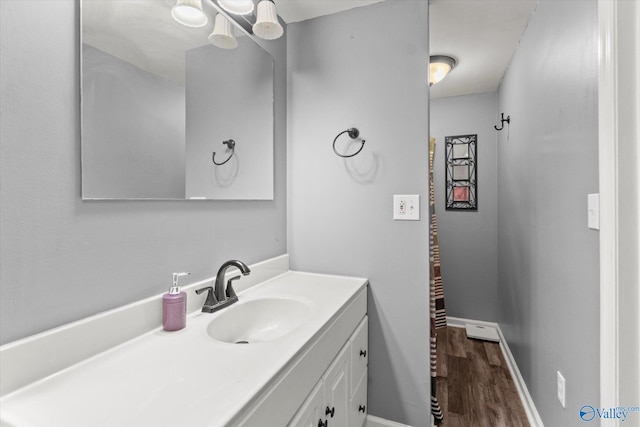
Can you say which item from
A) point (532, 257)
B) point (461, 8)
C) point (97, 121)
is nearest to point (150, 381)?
point (97, 121)

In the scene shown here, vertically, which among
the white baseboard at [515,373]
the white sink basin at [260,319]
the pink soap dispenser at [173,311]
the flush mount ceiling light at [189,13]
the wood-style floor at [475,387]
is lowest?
the wood-style floor at [475,387]

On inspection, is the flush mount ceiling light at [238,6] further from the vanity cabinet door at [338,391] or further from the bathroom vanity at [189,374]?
the vanity cabinet door at [338,391]

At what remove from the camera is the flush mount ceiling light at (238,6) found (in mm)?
1314

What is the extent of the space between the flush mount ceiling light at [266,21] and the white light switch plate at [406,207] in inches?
40.2

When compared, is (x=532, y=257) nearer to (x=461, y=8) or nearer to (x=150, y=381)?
(x=461, y=8)

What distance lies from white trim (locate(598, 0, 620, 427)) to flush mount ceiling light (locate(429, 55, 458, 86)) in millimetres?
1455

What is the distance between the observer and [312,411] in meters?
0.95

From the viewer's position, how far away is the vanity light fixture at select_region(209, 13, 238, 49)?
130 centimetres

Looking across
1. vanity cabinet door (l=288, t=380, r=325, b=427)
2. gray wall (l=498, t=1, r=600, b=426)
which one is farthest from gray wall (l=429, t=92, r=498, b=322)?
vanity cabinet door (l=288, t=380, r=325, b=427)

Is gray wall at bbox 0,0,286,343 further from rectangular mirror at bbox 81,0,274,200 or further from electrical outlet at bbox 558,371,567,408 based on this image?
electrical outlet at bbox 558,371,567,408

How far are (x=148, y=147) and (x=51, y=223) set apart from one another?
387 mm

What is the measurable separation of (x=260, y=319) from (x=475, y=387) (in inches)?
67.3

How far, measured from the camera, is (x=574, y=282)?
3.93ft

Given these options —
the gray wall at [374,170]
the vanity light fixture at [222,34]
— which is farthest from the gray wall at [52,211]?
the gray wall at [374,170]
